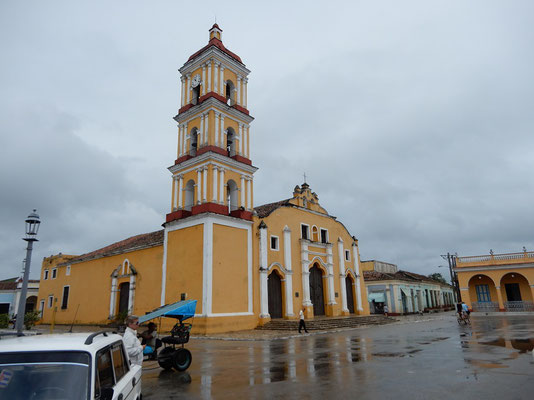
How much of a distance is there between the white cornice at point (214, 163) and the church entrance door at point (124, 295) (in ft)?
30.4

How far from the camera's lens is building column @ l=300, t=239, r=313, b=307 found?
24938mm

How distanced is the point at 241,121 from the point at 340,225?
1262 cm

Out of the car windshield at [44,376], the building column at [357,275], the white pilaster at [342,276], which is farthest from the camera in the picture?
the building column at [357,275]

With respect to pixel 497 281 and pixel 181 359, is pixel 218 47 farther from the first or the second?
pixel 497 281

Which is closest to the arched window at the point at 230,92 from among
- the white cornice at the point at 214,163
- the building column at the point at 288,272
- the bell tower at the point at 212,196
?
the bell tower at the point at 212,196

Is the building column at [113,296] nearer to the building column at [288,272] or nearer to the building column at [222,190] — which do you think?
the building column at [222,190]

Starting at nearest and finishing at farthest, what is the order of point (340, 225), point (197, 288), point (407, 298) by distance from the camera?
point (197, 288) → point (340, 225) → point (407, 298)

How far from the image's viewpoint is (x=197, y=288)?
20156 millimetres

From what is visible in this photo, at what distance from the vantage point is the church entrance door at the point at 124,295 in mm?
26219

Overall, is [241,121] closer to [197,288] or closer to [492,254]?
[197,288]

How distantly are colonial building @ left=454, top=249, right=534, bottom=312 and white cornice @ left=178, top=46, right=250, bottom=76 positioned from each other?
28195 mm

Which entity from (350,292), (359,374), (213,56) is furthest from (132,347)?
(350,292)

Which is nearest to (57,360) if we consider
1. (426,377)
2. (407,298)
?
(426,377)

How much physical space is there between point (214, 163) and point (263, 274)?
736 cm
